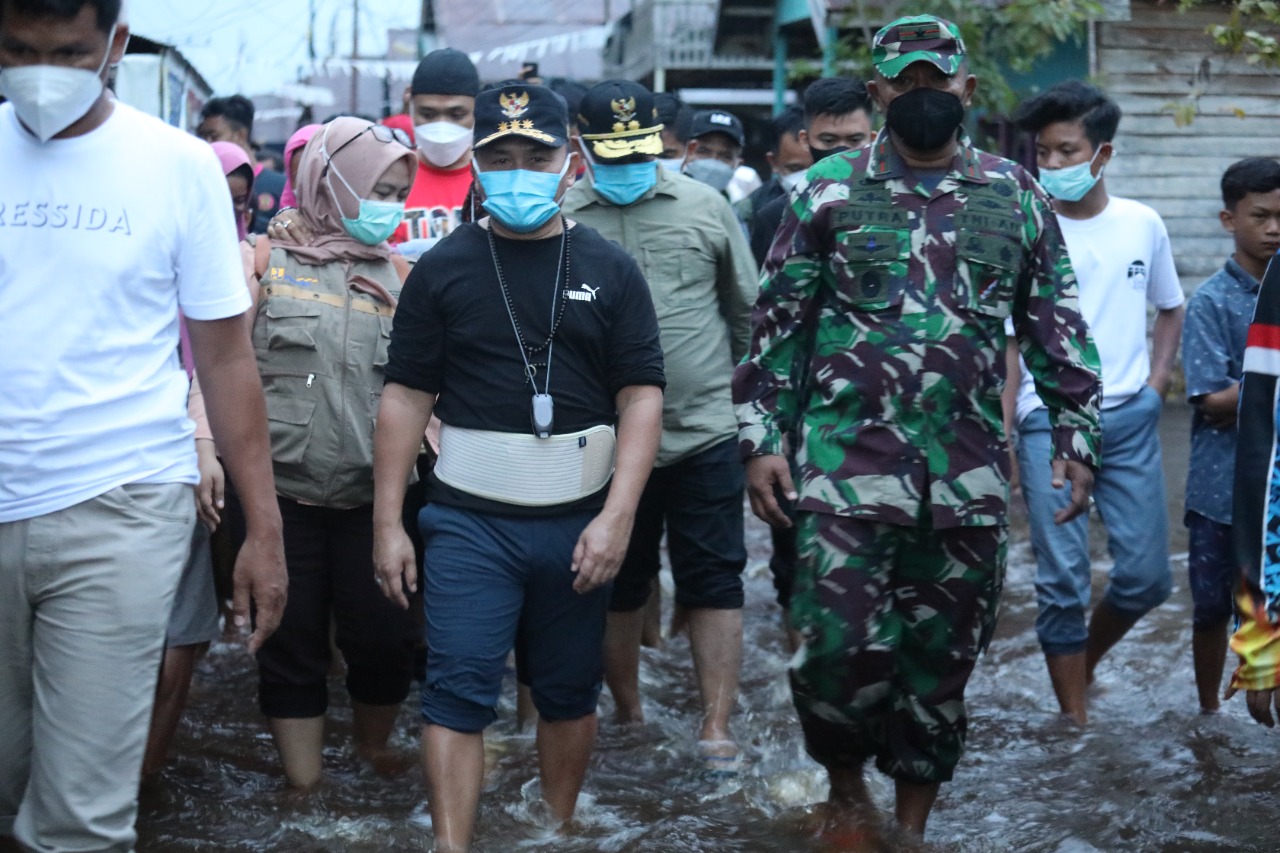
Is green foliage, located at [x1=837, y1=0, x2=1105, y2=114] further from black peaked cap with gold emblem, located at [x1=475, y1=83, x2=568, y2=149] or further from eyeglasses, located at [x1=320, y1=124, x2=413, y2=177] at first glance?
black peaked cap with gold emblem, located at [x1=475, y1=83, x2=568, y2=149]

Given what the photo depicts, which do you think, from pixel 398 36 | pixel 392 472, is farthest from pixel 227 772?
pixel 398 36

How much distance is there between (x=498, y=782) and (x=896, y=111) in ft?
8.21

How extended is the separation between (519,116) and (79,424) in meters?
1.68

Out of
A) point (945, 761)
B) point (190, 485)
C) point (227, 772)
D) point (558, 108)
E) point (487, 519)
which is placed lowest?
point (227, 772)

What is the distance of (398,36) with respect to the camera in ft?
98.9

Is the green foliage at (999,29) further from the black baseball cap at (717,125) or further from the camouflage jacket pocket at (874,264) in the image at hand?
the camouflage jacket pocket at (874,264)

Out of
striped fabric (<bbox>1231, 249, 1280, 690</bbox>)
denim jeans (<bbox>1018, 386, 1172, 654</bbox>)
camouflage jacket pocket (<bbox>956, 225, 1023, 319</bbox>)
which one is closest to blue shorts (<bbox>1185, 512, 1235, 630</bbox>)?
denim jeans (<bbox>1018, 386, 1172, 654</bbox>)

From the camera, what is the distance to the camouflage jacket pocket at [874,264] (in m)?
4.13

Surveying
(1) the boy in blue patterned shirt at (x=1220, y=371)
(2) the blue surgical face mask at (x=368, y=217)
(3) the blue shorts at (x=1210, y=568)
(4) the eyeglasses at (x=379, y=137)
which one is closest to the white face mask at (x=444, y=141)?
(4) the eyeglasses at (x=379, y=137)

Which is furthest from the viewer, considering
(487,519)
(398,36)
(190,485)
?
(398,36)

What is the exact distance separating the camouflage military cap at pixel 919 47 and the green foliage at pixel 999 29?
8907mm

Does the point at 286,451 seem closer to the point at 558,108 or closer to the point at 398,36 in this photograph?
the point at 558,108

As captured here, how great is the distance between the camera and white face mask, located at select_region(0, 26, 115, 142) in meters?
2.95

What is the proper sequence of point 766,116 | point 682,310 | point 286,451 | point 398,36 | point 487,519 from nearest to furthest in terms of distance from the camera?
point 487,519
point 286,451
point 682,310
point 766,116
point 398,36
